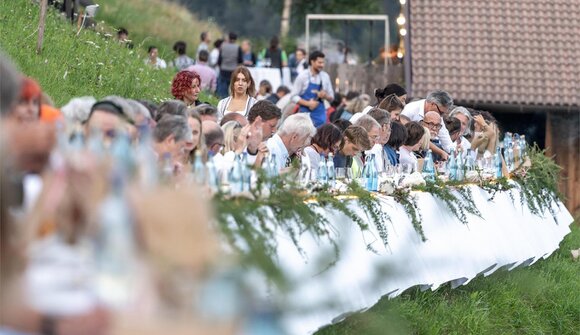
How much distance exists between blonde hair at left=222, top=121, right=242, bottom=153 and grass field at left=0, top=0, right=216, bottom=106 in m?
5.91

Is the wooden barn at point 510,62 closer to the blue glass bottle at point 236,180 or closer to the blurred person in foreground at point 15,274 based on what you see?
the blue glass bottle at point 236,180

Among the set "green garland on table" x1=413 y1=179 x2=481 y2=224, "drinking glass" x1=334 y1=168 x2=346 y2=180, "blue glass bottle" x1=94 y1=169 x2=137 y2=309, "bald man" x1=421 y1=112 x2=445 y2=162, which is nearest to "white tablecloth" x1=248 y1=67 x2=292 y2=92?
"bald man" x1=421 y1=112 x2=445 y2=162

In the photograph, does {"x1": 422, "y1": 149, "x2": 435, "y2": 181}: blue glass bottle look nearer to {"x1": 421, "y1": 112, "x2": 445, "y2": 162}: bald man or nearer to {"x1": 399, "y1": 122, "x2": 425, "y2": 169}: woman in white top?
{"x1": 399, "y1": 122, "x2": 425, "y2": 169}: woman in white top

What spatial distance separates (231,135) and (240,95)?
4.07 metres

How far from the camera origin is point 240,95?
623 inches

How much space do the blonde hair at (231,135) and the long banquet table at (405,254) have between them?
1078mm

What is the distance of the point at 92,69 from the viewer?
20.3 meters

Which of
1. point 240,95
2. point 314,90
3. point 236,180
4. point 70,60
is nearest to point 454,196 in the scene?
point 240,95

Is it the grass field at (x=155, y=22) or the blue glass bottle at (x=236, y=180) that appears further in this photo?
the grass field at (x=155, y=22)

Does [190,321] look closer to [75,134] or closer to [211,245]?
[211,245]

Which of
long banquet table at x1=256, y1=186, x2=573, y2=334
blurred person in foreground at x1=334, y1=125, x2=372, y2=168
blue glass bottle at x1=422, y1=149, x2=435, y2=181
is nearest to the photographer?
long banquet table at x1=256, y1=186, x2=573, y2=334

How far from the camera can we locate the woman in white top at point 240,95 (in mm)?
15688


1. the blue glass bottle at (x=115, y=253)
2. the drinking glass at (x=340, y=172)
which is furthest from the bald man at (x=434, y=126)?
the blue glass bottle at (x=115, y=253)

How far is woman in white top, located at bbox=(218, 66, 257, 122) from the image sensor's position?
51.5 ft
